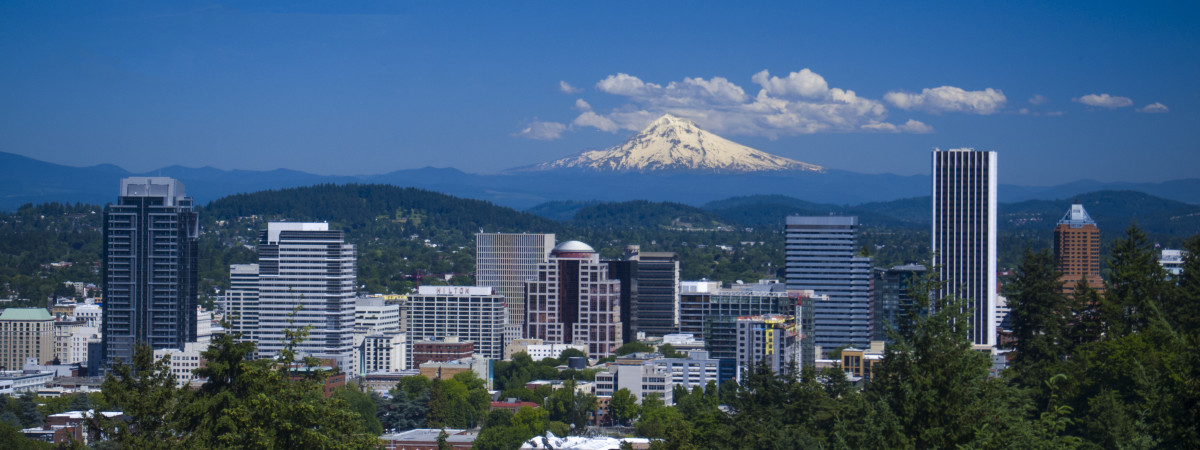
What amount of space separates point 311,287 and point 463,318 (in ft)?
43.0

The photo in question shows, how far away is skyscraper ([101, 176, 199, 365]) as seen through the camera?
7675 cm

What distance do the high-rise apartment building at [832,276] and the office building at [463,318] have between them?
19989 millimetres

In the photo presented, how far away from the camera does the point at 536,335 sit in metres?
95.6

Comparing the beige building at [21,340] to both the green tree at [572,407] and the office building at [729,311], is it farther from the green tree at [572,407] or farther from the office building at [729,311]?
the office building at [729,311]

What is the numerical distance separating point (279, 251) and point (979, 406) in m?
70.1

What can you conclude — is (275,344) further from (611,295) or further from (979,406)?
(979,406)

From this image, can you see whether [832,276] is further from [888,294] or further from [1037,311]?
[1037,311]

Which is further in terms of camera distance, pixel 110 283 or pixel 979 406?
pixel 110 283

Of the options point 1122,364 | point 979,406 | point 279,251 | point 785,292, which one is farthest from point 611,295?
point 979,406

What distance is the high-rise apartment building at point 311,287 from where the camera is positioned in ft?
267

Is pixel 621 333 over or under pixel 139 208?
under

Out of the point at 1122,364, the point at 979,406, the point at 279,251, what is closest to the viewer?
the point at 979,406

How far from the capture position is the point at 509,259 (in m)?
108

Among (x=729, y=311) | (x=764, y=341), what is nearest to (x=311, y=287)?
(x=729, y=311)
